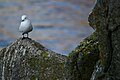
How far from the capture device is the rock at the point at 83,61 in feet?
24.7

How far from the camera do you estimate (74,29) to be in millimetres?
29531

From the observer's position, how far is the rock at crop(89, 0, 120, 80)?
262 inches

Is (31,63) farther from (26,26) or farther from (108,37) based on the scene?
(108,37)

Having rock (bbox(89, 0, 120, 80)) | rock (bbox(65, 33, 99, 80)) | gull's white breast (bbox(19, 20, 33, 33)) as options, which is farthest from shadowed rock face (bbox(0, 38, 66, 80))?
rock (bbox(89, 0, 120, 80))

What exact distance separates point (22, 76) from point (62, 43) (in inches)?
673

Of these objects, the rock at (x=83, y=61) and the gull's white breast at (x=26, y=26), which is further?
the gull's white breast at (x=26, y=26)

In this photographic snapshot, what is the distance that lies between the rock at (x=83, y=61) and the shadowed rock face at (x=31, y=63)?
6.78ft

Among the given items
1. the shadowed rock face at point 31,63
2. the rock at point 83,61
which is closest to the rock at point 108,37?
the rock at point 83,61

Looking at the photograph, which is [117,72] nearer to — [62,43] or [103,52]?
[103,52]

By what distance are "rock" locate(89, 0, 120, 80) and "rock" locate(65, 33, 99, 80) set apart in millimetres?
500

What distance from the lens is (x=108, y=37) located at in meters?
6.77

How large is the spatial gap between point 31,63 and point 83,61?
266cm

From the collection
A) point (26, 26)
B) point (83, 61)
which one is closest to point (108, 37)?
point (83, 61)

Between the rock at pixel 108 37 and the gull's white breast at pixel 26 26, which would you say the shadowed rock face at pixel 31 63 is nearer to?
the gull's white breast at pixel 26 26
